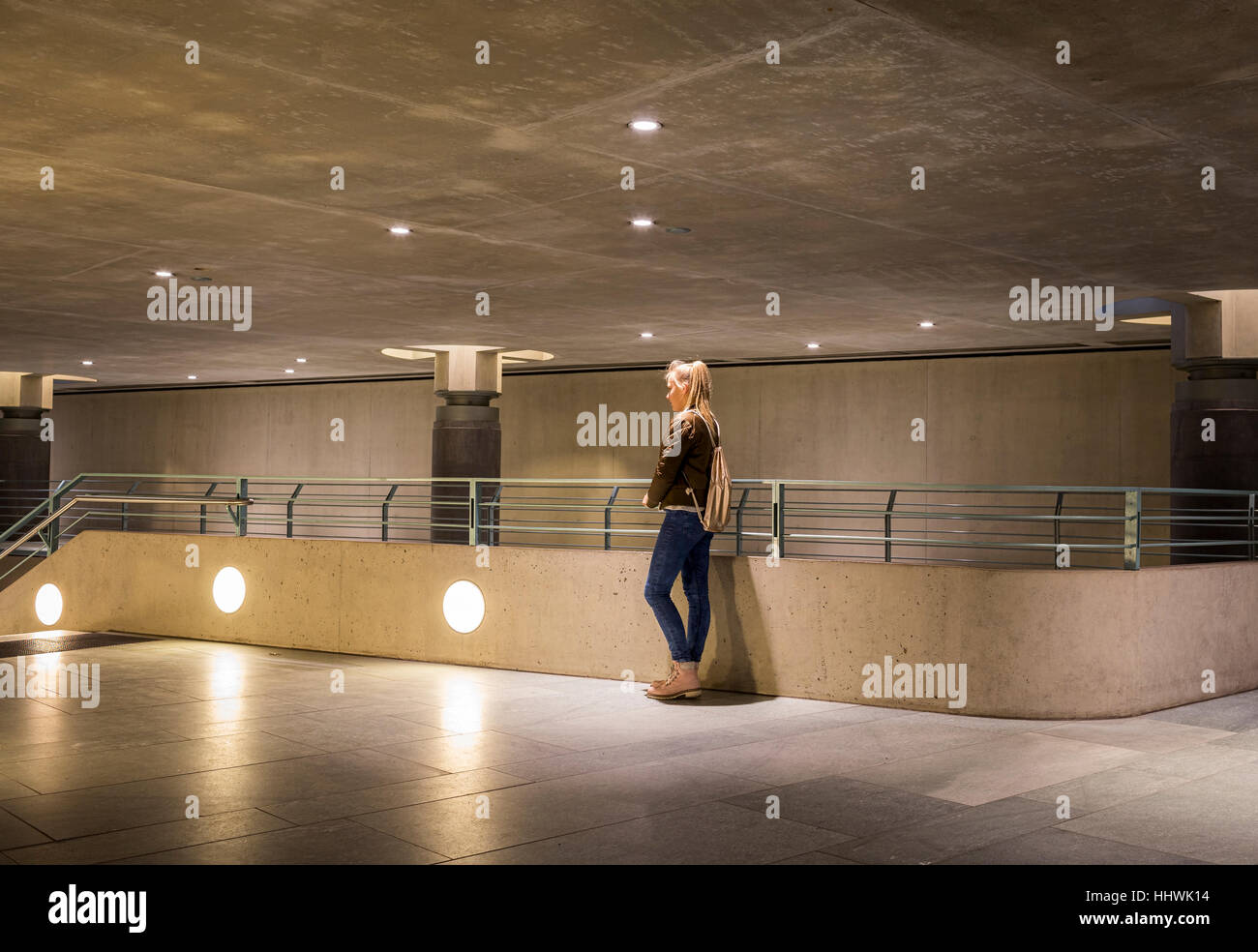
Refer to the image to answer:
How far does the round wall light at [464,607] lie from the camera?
10195mm

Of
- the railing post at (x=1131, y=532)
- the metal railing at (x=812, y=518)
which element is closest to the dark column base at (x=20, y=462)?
the metal railing at (x=812, y=518)

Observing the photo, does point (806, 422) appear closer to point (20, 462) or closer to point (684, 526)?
point (684, 526)

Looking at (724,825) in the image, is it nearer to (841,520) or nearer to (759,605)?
(759,605)

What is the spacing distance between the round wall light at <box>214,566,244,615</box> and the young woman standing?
5260mm

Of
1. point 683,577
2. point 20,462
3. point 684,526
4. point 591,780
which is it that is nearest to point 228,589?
point 683,577

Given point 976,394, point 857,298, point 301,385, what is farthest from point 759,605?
point 301,385

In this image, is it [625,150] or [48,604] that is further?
[48,604]

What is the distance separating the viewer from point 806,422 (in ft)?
74.3

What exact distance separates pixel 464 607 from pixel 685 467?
3051mm

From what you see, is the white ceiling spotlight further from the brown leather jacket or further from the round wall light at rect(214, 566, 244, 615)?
the brown leather jacket

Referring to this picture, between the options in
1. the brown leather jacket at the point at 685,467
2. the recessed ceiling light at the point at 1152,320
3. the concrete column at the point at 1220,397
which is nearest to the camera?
the brown leather jacket at the point at 685,467

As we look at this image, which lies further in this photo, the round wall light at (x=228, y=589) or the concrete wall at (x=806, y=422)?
the concrete wall at (x=806, y=422)

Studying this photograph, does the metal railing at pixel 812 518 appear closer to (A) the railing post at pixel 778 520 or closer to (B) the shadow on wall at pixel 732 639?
(B) the shadow on wall at pixel 732 639

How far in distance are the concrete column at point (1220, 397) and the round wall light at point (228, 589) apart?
37.2 ft
